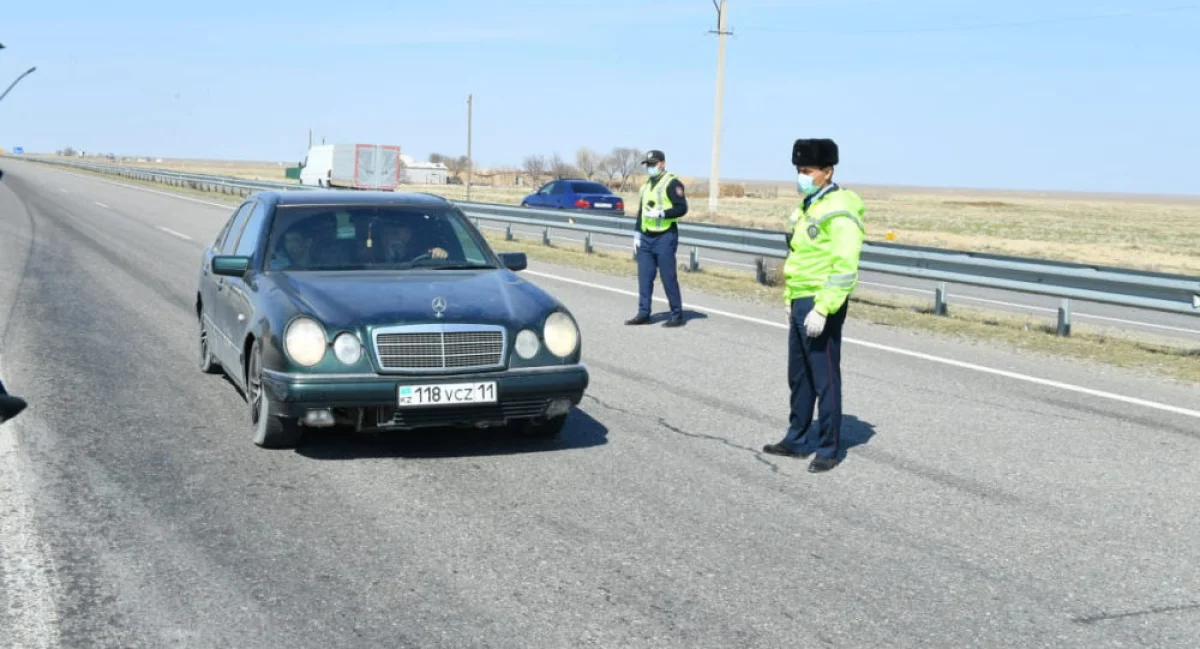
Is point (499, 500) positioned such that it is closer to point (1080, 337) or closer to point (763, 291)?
point (1080, 337)

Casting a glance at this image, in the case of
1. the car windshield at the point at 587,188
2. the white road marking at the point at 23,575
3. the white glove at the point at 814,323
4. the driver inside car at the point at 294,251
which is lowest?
the white road marking at the point at 23,575

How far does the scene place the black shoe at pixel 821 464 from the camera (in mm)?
7008

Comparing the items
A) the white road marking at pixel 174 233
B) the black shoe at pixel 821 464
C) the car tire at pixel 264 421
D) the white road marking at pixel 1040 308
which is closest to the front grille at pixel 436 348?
the car tire at pixel 264 421

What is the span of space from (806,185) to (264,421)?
3167 millimetres

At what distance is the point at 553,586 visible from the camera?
495 centimetres

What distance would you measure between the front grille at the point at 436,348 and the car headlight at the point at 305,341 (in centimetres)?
30

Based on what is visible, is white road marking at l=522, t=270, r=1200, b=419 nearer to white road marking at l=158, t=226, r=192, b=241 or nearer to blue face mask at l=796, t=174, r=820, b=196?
blue face mask at l=796, t=174, r=820, b=196

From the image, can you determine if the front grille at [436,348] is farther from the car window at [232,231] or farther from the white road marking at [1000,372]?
the white road marking at [1000,372]

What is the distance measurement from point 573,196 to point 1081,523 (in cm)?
3553

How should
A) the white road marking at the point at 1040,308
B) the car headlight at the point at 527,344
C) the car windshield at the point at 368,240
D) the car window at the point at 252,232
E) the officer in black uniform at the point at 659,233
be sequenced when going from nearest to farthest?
→ the car headlight at the point at 527,344, the car windshield at the point at 368,240, the car window at the point at 252,232, the officer in black uniform at the point at 659,233, the white road marking at the point at 1040,308

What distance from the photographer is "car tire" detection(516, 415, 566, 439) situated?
7590mm

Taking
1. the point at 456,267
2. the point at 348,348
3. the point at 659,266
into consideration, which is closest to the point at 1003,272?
the point at 659,266

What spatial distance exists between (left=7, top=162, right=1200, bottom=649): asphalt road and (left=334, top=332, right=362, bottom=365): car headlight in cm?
57

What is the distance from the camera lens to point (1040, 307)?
19.4 m
